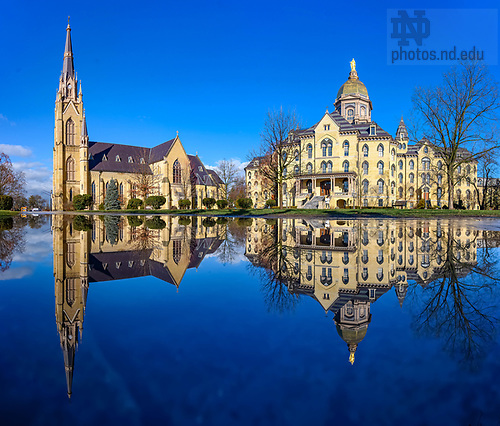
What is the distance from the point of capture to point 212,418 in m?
1.75

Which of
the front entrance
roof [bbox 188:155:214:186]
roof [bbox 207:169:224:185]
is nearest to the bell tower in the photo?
roof [bbox 188:155:214:186]

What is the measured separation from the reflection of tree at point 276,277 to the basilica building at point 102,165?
5604 cm

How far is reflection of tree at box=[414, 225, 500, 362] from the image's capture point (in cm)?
271

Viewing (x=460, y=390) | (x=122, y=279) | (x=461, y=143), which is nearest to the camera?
(x=460, y=390)

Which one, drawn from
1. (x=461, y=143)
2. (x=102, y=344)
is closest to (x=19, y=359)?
(x=102, y=344)

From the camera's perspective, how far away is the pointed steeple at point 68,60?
62134 millimetres

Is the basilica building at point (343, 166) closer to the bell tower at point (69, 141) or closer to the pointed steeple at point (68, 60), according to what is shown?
the bell tower at point (69, 141)

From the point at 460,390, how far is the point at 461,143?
3956 cm

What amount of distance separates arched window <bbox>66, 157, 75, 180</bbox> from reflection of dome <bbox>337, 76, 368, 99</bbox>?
5262 cm

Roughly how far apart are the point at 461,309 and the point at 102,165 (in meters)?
69.0

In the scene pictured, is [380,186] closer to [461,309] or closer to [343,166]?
[343,166]

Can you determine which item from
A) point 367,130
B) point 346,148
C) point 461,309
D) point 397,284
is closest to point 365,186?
point 346,148

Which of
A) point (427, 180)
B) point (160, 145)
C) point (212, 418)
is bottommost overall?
point (212, 418)

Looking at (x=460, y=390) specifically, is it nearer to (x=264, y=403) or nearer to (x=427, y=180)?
(x=264, y=403)
